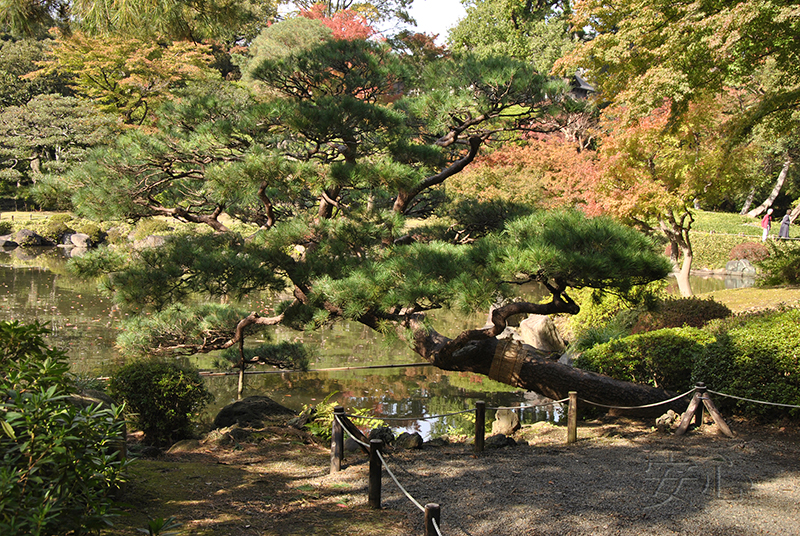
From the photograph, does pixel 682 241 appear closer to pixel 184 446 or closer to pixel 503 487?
pixel 503 487

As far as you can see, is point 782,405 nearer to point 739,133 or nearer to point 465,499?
point 465,499

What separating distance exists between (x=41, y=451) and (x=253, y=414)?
12.8ft

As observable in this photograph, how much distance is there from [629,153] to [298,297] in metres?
7.54

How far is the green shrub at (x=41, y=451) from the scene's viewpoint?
2.12m

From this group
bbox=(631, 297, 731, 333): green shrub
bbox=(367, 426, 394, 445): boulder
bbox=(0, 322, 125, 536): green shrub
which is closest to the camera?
bbox=(0, 322, 125, 536): green shrub

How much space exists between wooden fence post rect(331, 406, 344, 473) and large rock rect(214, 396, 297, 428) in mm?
1605

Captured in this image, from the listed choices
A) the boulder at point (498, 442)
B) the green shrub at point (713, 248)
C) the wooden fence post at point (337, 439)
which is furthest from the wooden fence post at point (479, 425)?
the green shrub at point (713, 248)

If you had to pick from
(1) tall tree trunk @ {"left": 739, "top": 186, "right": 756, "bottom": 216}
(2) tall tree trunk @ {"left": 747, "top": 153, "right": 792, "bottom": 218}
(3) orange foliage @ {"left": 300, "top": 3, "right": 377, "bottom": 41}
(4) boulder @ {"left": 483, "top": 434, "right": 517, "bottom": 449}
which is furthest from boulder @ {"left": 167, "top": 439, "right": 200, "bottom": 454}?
(1) tall tree trunk @ {"left": 739, "top": 186, "right": 756, "bottom": 216}

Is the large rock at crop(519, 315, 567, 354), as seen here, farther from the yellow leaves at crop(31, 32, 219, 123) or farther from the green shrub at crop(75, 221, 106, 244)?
the green shrub at crop(75, 221, 106, 244)

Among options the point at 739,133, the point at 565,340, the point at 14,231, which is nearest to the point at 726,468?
the point at 565,340

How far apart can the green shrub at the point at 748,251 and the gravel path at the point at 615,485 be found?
1852 centimetres

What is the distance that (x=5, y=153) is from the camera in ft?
74.2

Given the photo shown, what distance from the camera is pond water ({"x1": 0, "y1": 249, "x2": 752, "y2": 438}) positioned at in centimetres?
755

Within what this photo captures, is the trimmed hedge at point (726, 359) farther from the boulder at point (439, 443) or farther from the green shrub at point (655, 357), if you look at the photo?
the boulder at point (439, 443)
